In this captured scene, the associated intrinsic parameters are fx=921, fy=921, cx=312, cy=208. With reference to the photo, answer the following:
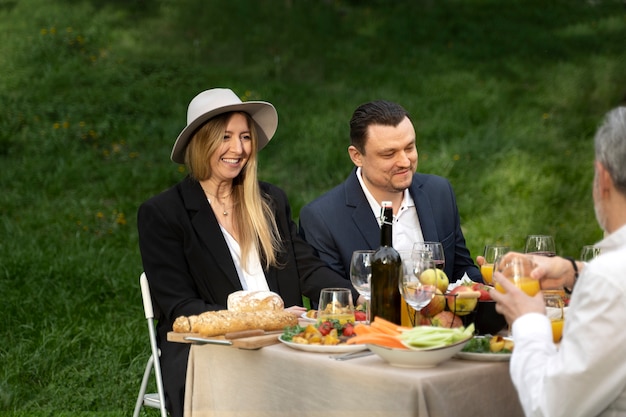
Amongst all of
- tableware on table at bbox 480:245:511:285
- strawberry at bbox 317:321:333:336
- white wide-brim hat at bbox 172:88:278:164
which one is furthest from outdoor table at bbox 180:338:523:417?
white wide-brim hat at bbox 172:88:278:164

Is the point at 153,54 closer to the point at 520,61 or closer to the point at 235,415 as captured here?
the point at 520,61

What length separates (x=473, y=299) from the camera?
117 inches

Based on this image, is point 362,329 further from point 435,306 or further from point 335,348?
point 435,306

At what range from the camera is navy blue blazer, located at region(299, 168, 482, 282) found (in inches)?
175

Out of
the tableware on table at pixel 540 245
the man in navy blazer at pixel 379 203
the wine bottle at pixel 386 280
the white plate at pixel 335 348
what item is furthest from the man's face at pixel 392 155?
the white plate at pixel 335 348

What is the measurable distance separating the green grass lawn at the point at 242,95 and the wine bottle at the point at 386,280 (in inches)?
123

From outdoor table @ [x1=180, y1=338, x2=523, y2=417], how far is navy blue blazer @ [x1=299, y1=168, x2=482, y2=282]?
138cm

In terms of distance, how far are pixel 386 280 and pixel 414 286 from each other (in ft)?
0.61

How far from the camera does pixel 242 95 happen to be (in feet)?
38.9

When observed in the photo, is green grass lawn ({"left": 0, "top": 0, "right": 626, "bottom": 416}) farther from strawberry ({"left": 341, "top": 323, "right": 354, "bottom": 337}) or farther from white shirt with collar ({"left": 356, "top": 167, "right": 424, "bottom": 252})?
strawberry ({"left": 341, "top": 323, "right": 354, "bottom": 337})

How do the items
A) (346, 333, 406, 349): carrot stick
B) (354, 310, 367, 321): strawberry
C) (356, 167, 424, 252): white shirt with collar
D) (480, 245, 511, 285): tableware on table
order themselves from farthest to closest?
(356, 167, 424, 252): white shirt with collar → (480, 245, 511, 285): tableware on table → (354, 310, 367, 321): strawberry → (346, 333, 406, 349): carrot stick

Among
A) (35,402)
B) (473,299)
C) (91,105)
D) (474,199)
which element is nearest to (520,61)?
(474,199)

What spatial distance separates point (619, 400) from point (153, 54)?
1146cm

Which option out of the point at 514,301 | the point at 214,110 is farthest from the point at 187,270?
the point at 514,301
